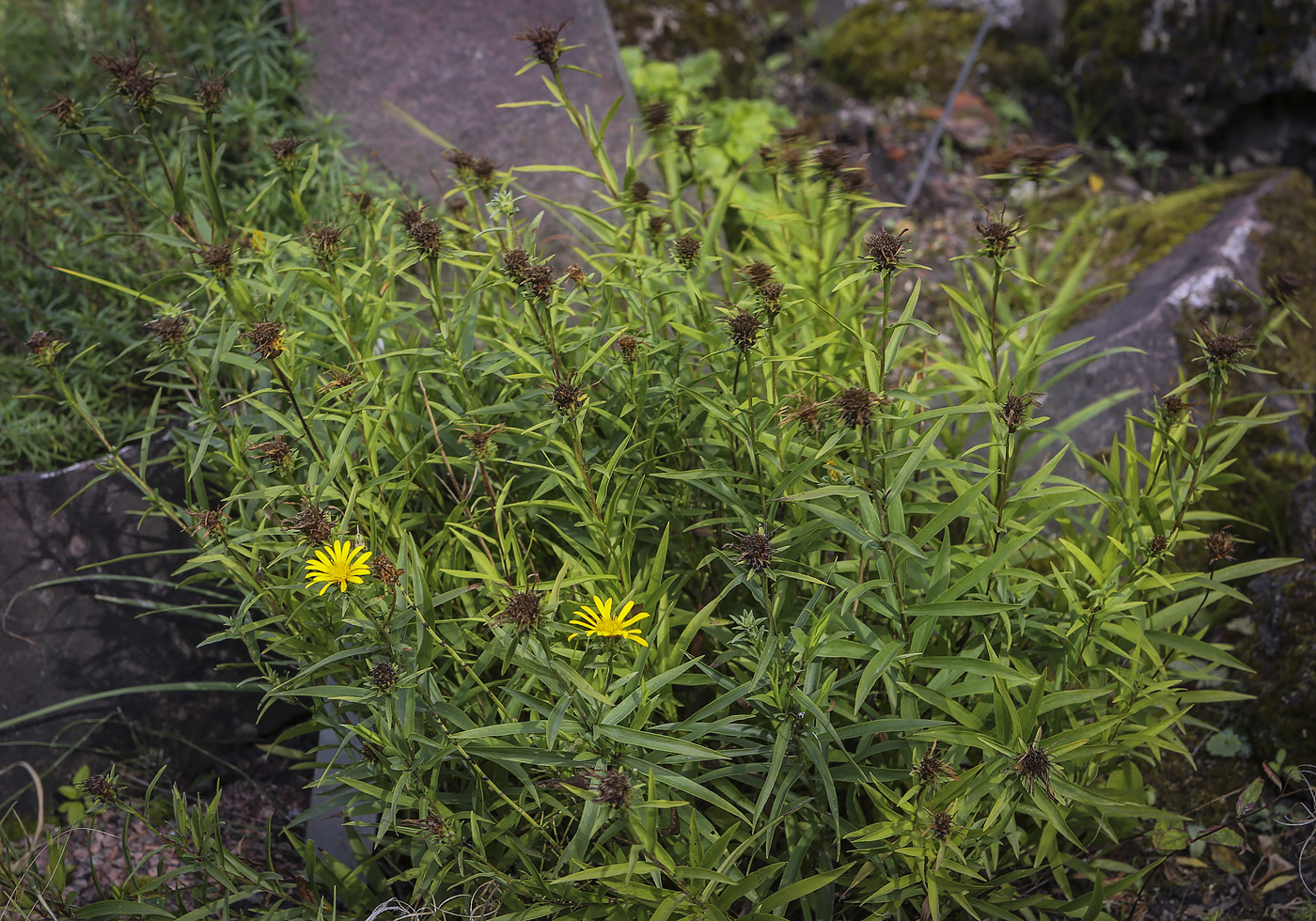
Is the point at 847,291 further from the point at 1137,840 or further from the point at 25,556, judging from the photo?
the point at 25,556

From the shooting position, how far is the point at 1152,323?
277 centimetres

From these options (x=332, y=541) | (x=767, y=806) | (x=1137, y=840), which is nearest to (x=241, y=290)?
(x=332, y=541)

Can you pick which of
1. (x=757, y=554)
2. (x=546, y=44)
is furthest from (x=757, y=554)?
(x=546, y=44)

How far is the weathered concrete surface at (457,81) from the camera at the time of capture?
11.0 feet

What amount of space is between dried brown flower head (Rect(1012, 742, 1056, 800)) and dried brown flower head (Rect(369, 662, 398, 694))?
0.94 m

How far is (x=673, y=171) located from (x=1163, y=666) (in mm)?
1554

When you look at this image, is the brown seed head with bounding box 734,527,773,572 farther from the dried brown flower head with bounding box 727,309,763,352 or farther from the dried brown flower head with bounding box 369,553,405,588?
the dried brown flower head with bounding box 369,553,405,588

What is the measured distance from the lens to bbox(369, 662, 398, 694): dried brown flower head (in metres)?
1.31

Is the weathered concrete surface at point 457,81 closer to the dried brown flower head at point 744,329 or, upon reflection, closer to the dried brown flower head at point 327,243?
the dried brown flower head at point 327,243

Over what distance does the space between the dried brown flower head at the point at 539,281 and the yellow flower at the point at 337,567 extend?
0.49 meters

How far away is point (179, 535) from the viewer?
95.1 inches

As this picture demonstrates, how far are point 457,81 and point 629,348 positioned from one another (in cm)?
229

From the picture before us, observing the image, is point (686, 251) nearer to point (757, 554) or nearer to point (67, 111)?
point (757, 554)

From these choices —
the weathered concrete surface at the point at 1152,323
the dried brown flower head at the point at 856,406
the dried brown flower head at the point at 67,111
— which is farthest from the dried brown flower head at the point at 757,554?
the weathered concrete surface at the point at 1152,323
